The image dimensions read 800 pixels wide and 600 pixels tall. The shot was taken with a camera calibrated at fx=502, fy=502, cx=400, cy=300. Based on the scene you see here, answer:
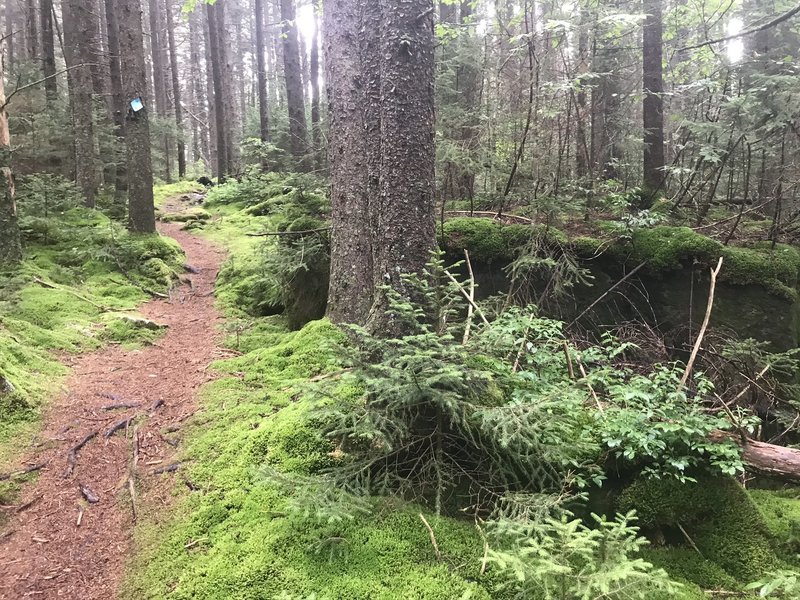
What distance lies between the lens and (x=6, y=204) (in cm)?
771

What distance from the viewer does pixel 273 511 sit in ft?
10.8

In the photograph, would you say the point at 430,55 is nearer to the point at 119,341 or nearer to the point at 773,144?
the point at 119,341

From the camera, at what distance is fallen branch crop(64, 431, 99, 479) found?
4.10 meters

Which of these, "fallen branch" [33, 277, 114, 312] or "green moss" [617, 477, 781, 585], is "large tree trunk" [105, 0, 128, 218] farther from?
"green moss" [617, 477, 781, 585]

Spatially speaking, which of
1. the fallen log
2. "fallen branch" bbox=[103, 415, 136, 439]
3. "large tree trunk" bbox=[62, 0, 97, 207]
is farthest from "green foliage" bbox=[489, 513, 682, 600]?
"large tree trunk" bbox=[62, 0, 97, 207]

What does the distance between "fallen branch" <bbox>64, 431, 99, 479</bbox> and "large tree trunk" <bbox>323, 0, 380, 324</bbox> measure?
2.58m

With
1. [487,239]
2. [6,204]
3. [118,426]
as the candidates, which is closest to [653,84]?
[487,239]

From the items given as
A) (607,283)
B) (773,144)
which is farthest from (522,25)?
(607,283)

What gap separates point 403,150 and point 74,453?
12.3ft

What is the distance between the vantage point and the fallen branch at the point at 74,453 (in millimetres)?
4098

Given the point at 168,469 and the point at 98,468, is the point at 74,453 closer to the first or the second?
the point at 98,468

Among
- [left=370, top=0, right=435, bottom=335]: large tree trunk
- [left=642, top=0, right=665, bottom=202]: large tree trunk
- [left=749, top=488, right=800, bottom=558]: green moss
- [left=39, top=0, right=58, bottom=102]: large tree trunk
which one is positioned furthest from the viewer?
[left=39, top=0, right=58, bottom=102]: large tree trunk

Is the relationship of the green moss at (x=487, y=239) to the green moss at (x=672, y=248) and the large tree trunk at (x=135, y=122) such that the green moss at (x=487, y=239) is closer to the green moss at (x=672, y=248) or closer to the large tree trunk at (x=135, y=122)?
the green moss at (x=672, y=248)

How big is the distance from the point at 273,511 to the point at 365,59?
3.89m
